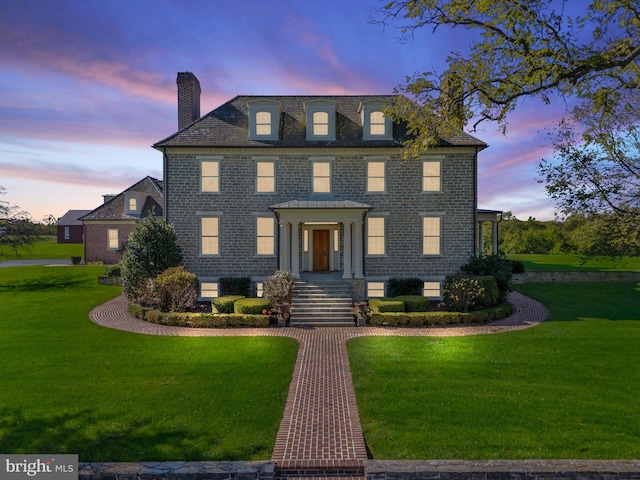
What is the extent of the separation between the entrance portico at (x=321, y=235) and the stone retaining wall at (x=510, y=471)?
553 inches

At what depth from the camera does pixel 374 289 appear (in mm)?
21047

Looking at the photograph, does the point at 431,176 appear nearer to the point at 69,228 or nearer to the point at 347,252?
the point at 347,252

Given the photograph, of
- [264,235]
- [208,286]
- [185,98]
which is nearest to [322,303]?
[264,235]

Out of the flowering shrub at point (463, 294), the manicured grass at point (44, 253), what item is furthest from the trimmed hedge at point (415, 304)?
the manicured grass at point (44, 253)

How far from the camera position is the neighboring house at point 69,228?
6650 centimetres

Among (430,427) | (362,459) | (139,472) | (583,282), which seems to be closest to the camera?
(139,472)

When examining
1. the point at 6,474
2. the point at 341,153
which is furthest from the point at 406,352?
the point at 341,153

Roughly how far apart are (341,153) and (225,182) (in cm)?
723

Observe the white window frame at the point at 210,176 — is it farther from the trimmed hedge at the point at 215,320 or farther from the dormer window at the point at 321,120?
the trimmed hedge at the point at 215,320

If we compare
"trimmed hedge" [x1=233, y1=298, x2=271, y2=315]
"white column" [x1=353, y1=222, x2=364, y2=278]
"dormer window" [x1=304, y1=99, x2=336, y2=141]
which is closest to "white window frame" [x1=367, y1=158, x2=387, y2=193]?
"white column" [x1=353, y1=222, x2=364, y2=278]

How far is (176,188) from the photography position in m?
20.6

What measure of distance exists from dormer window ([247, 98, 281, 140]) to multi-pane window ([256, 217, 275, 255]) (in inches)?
200

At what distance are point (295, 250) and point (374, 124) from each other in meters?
9.04

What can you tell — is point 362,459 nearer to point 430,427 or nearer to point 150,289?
point 430,427
